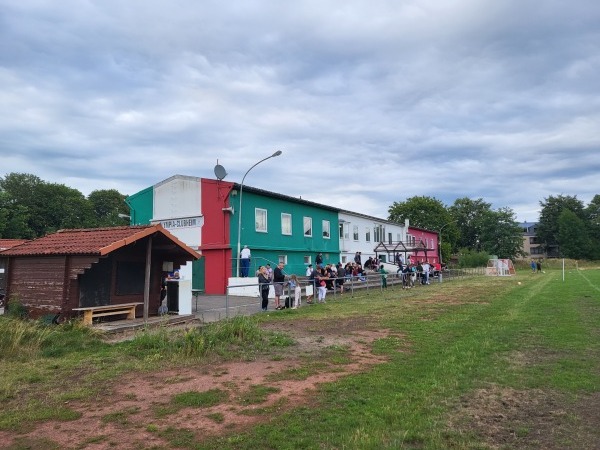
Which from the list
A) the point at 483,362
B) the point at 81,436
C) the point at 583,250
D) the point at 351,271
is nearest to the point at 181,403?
the point at 81,436

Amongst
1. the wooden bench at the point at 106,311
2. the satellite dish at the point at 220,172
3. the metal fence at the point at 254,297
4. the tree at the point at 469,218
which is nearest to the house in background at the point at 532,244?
the tree at the point at 469,218

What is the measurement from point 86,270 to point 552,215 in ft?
394

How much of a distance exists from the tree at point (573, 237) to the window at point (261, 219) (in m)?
91.8

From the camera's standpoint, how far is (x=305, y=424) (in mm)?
5293

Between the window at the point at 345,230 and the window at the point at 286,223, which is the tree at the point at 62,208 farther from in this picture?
the window at the point at 286,223

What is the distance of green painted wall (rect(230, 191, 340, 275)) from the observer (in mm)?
28344

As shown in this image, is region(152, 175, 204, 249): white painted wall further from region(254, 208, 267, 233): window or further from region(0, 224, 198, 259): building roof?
Answer: region(0, 224, 198, 259): building roof

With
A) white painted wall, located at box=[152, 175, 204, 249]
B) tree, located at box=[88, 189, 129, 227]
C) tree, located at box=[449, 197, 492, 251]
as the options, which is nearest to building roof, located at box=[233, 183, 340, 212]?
white painted wall, located at box=[152, 175, 204, 249]

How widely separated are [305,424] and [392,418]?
99cm

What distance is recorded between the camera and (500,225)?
92.9 metres

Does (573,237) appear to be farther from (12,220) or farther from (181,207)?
(12,220)

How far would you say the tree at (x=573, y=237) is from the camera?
10031 centimetres

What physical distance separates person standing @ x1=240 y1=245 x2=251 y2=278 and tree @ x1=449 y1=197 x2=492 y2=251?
8307 cm

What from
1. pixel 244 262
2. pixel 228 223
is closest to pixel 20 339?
pixel 244 262
